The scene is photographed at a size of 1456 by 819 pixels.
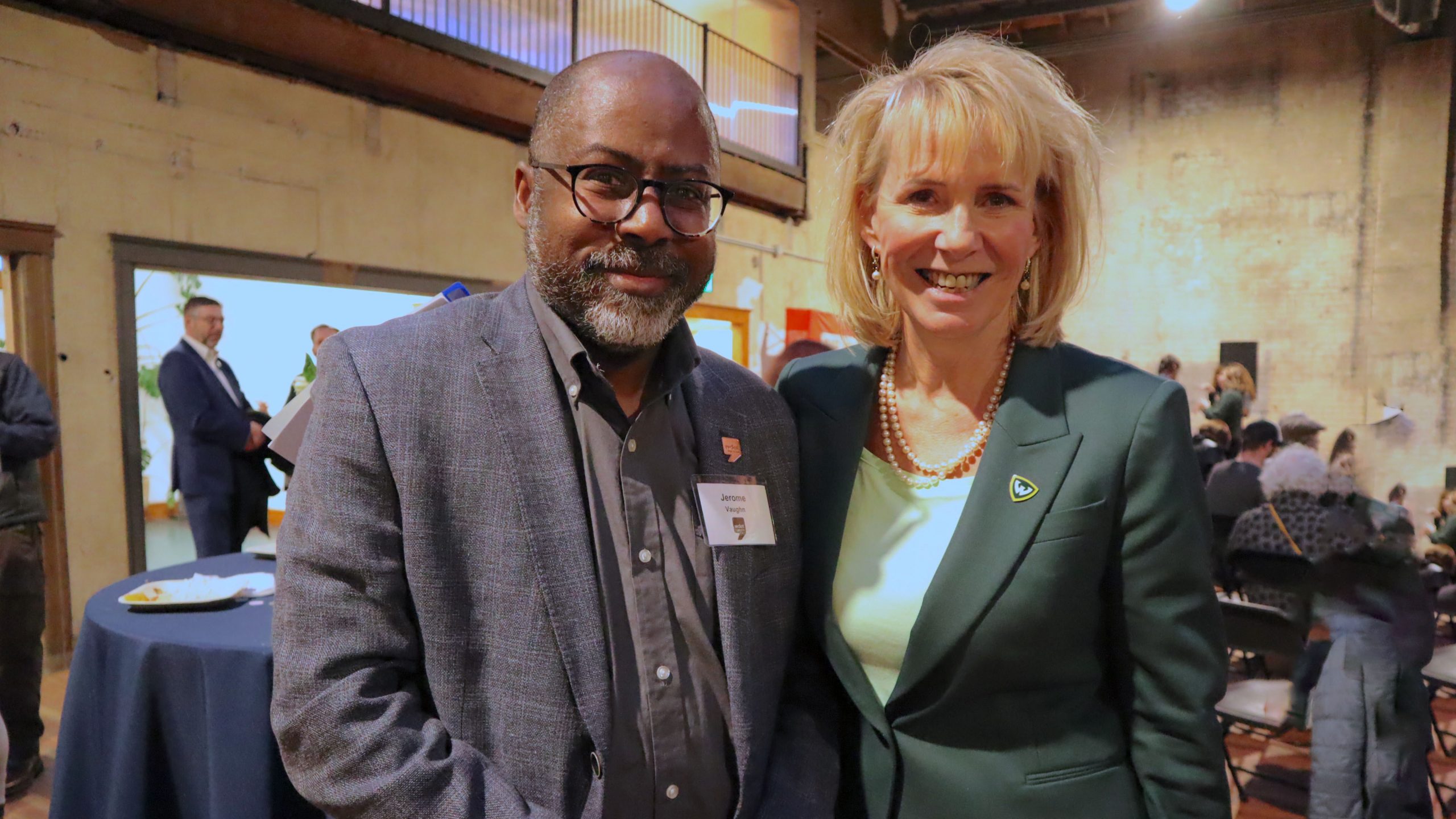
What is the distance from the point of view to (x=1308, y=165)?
10.3 m

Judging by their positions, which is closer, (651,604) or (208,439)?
(651,604)

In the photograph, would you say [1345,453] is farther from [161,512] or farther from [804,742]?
[161,512]

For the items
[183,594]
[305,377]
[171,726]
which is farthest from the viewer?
[305,377]

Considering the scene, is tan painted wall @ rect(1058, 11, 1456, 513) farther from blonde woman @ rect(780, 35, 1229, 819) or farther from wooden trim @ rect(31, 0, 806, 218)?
blonde woman @ rect(780, 35, 1229, 819)

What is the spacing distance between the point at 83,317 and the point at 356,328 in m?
4.43

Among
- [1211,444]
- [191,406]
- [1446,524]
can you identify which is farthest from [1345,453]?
[191,406]

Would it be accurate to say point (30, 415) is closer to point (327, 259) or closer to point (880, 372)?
point (327, 259)

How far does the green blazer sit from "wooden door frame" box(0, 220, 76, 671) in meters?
4.66

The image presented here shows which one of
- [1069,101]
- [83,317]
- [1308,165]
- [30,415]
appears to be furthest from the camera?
[1308,165]

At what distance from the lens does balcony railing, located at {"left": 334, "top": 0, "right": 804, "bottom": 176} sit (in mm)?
6398

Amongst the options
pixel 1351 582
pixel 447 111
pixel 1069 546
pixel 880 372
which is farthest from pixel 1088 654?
pixel 447 111

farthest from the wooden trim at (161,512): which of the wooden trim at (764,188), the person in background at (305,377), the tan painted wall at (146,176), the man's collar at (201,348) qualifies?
the wooden trim at (764,188)

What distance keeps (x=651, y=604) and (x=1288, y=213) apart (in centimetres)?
1166

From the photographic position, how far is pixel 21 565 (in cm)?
349
